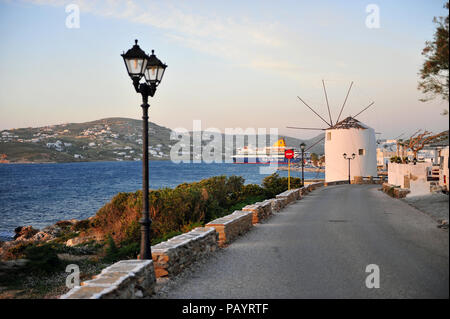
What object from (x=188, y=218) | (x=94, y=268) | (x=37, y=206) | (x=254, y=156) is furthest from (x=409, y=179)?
(x=254, y=156)

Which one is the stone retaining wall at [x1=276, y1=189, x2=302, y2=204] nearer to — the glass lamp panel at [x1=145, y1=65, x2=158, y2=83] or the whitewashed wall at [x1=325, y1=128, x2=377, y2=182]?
the glass lamp panel at [x1=145, y1=65, x2=158, y2=83]

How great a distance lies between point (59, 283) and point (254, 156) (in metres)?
180

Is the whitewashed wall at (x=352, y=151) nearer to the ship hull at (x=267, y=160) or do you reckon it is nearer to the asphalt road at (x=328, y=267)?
the asphalt road at (x=328, y=267)

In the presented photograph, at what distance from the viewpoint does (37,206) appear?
56594 mm

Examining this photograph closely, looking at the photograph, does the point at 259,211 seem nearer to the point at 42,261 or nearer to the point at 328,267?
the point at 42,261

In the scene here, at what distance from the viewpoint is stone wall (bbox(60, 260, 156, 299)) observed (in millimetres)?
5418

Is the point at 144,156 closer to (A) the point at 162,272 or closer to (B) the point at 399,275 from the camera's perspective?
(A) the point at 162,272

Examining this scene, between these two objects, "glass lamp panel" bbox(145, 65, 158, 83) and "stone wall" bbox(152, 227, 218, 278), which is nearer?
"stone wall" bbox(152, 227, 218, 278)

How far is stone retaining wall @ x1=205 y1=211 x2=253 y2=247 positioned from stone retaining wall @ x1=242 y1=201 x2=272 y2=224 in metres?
1.54

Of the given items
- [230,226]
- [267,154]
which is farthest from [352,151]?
[267,154]

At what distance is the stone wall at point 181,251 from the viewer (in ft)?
25.5

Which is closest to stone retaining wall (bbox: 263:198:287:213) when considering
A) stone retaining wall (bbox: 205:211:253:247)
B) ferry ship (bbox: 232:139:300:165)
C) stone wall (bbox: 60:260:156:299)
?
stone retaining wall (bbox: 205:211:253:247)

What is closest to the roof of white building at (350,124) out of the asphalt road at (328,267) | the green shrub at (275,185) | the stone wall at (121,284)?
the green shrub at (275,185)

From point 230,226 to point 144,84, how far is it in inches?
204
